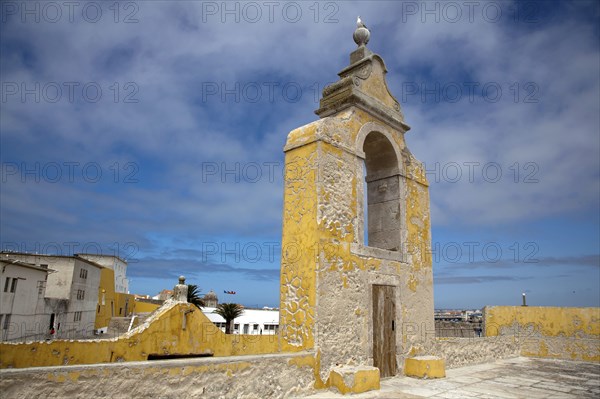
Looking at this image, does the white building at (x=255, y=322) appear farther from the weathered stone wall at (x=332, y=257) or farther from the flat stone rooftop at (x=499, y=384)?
the weathered stone wall at (x=332, y=257)

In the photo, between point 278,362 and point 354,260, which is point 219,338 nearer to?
point 278,362

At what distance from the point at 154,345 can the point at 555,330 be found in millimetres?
12138

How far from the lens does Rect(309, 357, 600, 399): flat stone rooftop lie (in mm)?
6109

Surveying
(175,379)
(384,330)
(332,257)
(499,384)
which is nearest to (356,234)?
(332,257)

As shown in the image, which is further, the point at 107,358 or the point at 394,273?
the point at 394,273

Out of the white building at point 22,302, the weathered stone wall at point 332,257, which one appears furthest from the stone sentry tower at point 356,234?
the white building at point 22,302

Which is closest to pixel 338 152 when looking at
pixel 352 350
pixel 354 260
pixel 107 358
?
pixel 354 260

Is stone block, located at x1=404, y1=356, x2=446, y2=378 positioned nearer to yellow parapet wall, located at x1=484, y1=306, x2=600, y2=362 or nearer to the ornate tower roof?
the ornate tower roof

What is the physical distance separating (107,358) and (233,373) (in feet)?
9.11

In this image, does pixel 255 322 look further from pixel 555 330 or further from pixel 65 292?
pixel 555 330

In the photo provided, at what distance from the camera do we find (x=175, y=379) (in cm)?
428

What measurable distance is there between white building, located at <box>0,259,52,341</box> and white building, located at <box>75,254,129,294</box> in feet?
82.9

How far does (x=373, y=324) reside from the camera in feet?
23.5

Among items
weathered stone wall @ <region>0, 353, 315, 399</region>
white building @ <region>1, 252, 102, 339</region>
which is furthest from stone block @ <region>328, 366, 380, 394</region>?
white building @ <region>1, 252, 102, 339</region>
